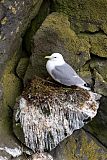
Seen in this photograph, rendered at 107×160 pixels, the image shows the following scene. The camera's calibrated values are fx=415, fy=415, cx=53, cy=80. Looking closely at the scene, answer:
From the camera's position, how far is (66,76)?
3.19m

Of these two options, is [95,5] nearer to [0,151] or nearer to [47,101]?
[47,101]

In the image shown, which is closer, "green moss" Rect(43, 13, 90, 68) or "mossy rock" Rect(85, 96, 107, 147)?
"green moss" Rect(43, 13, 90, 68)

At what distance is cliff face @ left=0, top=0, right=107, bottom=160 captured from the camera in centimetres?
345

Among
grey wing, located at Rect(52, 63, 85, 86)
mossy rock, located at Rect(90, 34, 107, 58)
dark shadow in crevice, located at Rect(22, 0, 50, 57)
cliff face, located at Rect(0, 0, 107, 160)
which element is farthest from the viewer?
dark shadow in crevice, located at Rect(22, 0, 50, 57)

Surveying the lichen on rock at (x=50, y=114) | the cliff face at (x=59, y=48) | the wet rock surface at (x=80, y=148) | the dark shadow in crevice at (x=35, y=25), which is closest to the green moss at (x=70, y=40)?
the cliff face at (x=59, y=48)

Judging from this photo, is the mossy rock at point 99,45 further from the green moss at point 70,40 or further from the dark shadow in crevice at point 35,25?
the dark shadow in crevice at point 35,25

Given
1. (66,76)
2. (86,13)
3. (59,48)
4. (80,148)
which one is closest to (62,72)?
(66,76)

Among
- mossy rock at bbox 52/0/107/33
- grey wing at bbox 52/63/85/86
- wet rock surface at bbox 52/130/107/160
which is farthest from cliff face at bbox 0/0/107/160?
grey wing at bbox 52/63/85/86

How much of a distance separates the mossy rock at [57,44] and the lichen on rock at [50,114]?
0.31 metres

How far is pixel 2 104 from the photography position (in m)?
3.53

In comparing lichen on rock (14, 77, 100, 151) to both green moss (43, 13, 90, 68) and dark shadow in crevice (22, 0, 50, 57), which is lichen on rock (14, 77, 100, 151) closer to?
green moss (43, 13, 90, 68)

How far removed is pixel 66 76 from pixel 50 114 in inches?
12.8

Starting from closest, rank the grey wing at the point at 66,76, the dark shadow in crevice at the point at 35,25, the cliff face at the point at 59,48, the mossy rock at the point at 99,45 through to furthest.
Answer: the grey wing at the point at 66,76, the cliff face at the point at 59,48, the mossy rock at the point at 99,45, the dark shadow in crevice at the point at 35,25

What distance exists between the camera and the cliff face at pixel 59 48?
3.45 m
